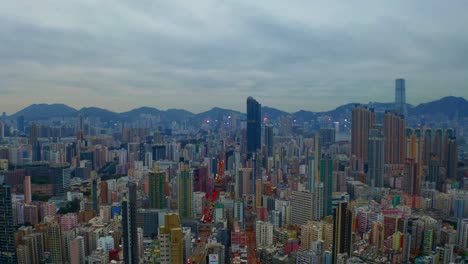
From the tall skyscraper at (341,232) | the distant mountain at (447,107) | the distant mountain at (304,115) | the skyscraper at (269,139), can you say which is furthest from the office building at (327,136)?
the tall skyscraper at (341,232)

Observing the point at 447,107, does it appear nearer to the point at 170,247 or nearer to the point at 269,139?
the point at 170,247

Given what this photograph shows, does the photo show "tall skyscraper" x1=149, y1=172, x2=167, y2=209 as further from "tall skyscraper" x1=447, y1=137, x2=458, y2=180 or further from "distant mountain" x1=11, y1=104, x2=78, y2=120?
"tall skyscraper" x1=447, y1=137, x2=458, y2=180

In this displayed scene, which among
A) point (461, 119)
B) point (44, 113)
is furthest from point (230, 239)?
point (44, 113)

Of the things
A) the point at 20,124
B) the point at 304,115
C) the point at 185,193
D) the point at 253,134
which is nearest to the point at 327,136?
the point at 304,115

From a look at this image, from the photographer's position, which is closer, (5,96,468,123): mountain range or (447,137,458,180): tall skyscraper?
(5,96,468,123): mountain range

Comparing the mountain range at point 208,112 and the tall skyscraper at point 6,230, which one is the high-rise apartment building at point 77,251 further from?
the mountain range at point 208,112

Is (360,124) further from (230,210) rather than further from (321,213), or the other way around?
(230,210)

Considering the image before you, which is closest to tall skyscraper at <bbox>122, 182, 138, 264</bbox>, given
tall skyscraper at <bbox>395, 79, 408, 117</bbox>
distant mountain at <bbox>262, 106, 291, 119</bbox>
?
tall skyscraper at <bbox>395, 79, 408, 117</bbox>
